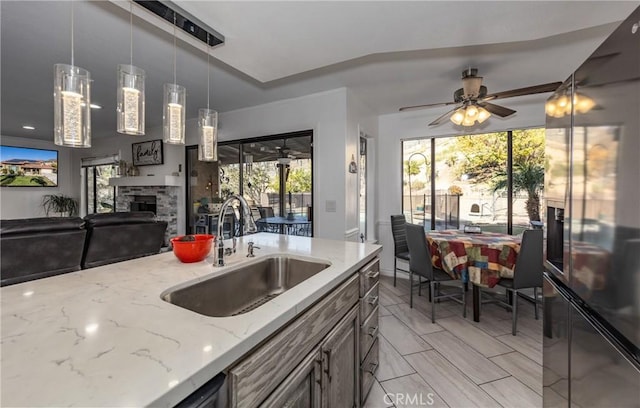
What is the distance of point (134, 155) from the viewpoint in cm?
582

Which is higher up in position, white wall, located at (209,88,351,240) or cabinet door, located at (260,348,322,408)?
white wall, located at (209,88,351,240)

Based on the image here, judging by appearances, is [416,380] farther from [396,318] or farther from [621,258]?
[621,258]

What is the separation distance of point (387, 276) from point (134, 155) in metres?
5.67

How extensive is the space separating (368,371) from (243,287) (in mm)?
977

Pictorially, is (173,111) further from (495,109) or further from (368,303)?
(495,109)

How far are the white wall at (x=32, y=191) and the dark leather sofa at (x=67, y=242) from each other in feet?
18.6

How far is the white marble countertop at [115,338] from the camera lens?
55cm

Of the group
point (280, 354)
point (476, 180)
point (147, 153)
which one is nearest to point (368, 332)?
point (280, 354)

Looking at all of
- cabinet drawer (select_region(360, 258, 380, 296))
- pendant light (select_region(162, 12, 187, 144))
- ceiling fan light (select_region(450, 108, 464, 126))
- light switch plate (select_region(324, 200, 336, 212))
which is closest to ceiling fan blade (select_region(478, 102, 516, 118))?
ceiling fan light (select_region(450, 108, 464, 126))

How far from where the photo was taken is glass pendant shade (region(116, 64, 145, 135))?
A: 139cm

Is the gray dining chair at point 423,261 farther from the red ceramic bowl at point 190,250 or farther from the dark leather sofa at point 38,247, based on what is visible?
the dark leather sofa at point 38,247

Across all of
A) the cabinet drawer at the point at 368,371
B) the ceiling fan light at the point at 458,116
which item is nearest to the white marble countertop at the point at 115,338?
the cabinet drawer at the point at 368,371

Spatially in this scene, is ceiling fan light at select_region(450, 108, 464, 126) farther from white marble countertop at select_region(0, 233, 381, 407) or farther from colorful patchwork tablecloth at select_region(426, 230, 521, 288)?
white marble countertop at select_region(0, 233, 381, 407)

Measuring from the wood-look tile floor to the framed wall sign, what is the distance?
494 cm
